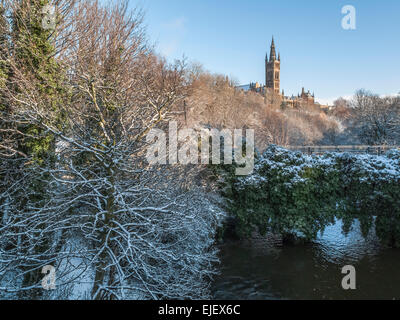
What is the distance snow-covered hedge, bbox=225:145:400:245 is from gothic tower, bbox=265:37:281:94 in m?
86.7

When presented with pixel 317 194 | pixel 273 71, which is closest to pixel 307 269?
pixel 317 194

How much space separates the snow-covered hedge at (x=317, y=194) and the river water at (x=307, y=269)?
2.63ft

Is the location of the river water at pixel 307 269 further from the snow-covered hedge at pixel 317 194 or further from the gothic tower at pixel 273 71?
the gothic tower at pixel 273 71

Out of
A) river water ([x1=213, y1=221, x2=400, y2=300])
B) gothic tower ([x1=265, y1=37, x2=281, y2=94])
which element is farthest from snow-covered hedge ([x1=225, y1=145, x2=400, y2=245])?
gothic tower ([x1=265, y1=37, x2=281, y2=94])

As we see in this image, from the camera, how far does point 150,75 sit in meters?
13.8

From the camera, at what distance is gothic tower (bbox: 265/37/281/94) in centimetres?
9229

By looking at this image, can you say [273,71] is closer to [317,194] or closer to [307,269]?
[317,194]

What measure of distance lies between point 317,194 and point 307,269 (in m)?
3.15

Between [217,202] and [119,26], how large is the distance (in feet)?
29.8

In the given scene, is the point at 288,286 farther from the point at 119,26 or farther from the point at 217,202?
the point at 119,26

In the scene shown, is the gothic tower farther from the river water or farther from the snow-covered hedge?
the river water

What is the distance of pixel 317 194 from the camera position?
432 inches

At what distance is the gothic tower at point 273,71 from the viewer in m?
92.3

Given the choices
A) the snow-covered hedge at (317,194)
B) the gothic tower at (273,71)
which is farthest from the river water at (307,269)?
the gothic tower at (273,71)
